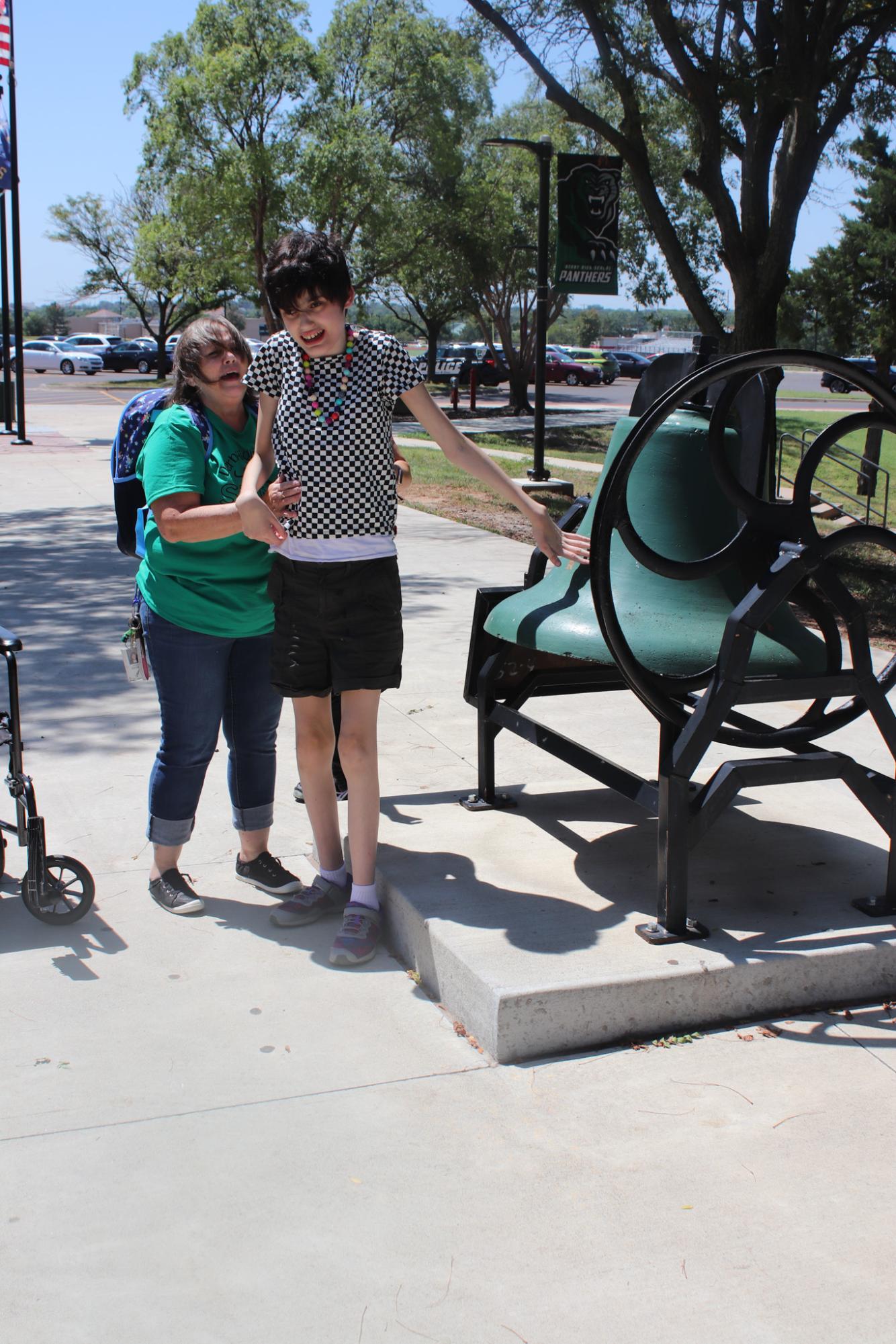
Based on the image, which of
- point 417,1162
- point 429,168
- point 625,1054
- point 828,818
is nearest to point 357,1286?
point 417,1162

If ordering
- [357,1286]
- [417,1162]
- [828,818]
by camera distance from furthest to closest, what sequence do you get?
[828,818] < [417,1162] < [357,1286]

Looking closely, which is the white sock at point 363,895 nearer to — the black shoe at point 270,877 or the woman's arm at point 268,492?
the black shoe at point 270,877

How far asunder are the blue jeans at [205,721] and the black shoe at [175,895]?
0.40ft

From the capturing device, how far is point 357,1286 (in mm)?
2164

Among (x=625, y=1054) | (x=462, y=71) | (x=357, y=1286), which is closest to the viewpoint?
(x=357, y=1286)

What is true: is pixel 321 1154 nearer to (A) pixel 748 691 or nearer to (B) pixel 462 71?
(A) pixel 748 691

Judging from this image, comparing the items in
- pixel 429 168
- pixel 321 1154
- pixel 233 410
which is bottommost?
pixel 321 1154

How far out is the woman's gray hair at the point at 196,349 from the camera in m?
3.40

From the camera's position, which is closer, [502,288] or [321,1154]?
[321,1154]

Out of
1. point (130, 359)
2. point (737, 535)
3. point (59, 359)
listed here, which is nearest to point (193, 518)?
point (737, 535)

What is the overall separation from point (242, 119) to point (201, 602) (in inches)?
1178

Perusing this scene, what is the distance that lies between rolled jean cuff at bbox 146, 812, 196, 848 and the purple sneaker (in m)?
0.55

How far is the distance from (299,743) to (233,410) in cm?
93

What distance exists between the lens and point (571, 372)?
53.2 meters
